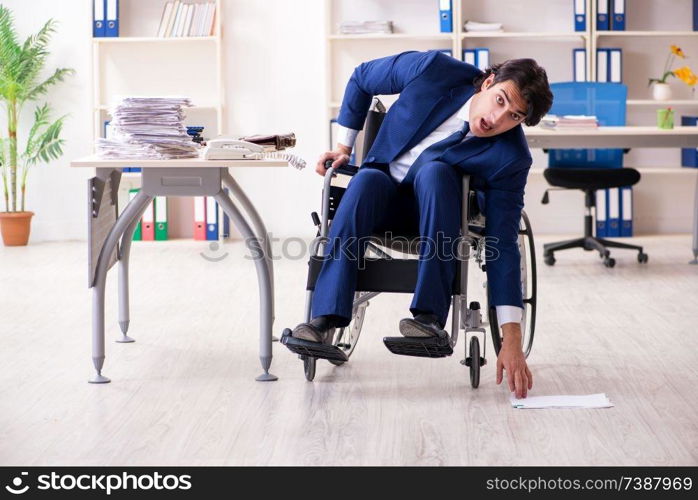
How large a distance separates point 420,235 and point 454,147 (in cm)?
28

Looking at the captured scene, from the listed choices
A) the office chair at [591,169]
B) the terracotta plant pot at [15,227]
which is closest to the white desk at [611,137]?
the office chair at [591,169]

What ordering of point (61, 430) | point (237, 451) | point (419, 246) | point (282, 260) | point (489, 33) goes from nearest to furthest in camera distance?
1. point (237, 451)
2. point (61, 430)
3. point (419, 246)
4. point (282, 260)
5. point (489, 33)

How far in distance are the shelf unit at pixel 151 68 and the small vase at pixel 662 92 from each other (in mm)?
2483

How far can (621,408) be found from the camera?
8.51 feet

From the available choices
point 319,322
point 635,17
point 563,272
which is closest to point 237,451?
point 319,322

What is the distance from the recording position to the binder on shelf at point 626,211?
587cm

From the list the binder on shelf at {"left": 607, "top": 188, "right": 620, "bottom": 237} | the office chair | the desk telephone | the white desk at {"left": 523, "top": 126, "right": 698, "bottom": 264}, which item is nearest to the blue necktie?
the desk telephone

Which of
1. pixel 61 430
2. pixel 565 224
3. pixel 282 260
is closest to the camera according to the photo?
pixel 61 430

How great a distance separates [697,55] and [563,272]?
195cm

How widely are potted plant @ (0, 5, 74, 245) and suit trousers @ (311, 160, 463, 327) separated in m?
3.42

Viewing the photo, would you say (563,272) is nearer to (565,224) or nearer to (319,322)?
(565,224)

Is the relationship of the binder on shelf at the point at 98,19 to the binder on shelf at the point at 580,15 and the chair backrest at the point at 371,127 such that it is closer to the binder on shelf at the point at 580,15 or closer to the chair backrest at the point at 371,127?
the binder on shelf at the point at 580,15

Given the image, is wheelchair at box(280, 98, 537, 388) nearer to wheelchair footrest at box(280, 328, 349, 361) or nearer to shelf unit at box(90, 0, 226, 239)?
wheelchair footrest at box(280, 328, 349, 361)
